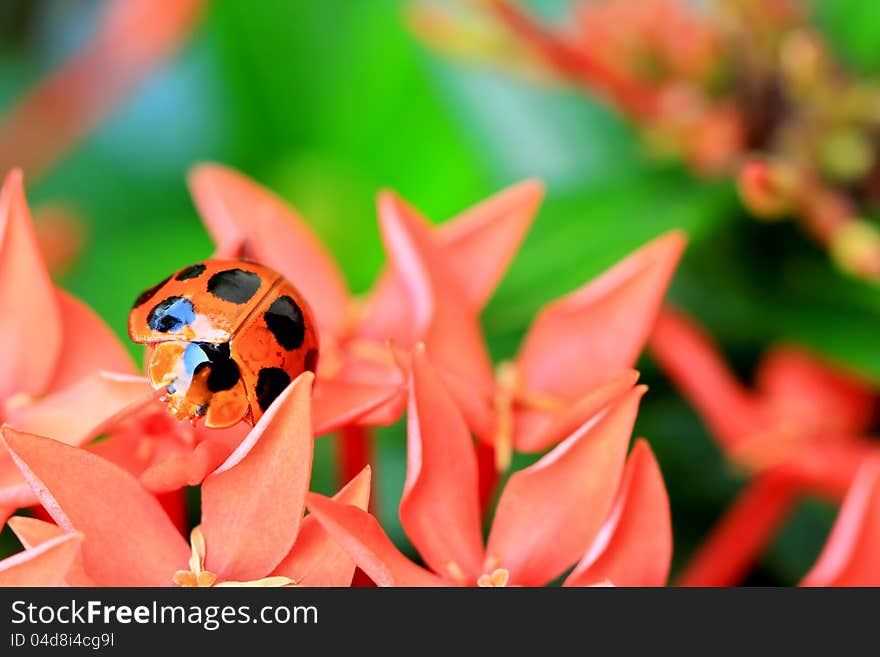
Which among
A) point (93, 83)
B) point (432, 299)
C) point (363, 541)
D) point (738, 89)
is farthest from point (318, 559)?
point (93, 83)

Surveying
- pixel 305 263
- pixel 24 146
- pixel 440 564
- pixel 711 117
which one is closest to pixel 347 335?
pixel 305 263

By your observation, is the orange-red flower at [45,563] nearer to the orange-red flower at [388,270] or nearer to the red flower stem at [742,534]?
the orange-red flower at [388,270]

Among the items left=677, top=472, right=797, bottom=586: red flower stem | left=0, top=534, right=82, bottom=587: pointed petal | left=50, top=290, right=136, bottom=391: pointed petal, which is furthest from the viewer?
left=677, top=472, right=797, bottom=586: red flower stem

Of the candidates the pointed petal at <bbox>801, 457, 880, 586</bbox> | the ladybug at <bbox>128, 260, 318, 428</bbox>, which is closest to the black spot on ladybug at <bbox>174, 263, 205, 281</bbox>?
the ladybug at <bbox>128, 260, 318, 428</bbox>

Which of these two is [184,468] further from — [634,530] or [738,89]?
[738,89]

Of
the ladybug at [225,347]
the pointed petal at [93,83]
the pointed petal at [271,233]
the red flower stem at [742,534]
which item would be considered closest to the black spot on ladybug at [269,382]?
the ladybug at [225,347]

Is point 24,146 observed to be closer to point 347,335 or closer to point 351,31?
point 351,31

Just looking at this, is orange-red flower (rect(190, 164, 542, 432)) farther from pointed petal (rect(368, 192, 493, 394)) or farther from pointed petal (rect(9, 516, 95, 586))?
pointed petal (rect(9, 516, 95, 586))
